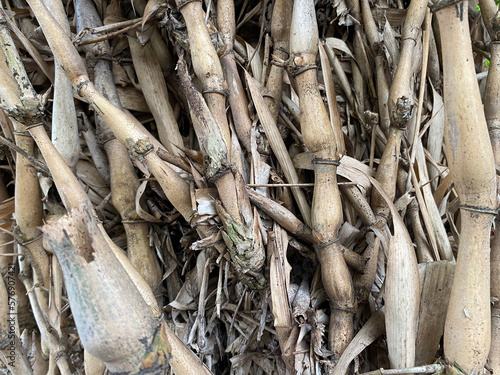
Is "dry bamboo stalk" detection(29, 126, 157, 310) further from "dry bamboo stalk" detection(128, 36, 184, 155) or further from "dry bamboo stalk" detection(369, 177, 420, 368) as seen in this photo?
"dry bamboo stalk" detection(369, 177, 420, 368)

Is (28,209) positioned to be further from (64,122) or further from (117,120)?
(117,120)

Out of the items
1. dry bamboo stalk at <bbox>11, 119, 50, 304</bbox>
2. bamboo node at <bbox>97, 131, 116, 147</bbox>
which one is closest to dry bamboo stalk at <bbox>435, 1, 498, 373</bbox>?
bamboo node at <bbox>97, 131, 116, 147</bbox>

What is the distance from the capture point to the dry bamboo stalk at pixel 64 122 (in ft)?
1.86

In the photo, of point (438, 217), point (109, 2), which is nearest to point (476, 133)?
point (438, 217)

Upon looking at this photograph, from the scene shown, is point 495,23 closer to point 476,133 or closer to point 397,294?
point 476,133

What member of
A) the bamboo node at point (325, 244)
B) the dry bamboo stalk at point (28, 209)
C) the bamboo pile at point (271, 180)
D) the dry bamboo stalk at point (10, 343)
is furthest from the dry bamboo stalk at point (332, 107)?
the dry bamboo stalk at point (10, 343)

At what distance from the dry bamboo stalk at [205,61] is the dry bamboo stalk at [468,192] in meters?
0.27

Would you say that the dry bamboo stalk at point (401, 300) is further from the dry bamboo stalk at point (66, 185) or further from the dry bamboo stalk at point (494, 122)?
the dry bamboo stalk at point (66, 185)

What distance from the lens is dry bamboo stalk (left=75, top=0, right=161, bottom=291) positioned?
1.92 feet

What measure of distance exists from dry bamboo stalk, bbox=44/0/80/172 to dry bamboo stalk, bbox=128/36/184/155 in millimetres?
109

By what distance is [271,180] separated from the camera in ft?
1.76

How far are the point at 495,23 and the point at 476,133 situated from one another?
0.21 meters

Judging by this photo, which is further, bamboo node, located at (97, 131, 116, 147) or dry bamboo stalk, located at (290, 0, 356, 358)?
bamboo node, located at (97, 131, 116, 147)

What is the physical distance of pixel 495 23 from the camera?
49 centimetres
